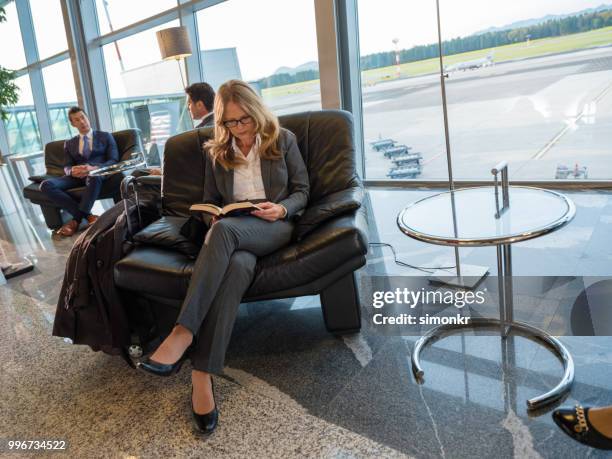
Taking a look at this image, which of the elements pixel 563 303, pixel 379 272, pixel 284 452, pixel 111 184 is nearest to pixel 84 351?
pixel 284 452

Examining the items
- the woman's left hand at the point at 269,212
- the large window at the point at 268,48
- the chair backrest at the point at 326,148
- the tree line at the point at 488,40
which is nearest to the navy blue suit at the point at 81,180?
the large window at the point at 268,48

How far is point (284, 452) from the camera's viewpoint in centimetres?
167

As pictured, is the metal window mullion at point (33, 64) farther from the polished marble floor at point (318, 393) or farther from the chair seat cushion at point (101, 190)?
the polished marble floor at point (318, 393)

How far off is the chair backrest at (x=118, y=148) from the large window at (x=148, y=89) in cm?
105

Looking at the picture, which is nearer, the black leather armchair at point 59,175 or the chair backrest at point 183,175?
the chair backrest at point 183,175

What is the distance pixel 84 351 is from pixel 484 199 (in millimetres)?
2023

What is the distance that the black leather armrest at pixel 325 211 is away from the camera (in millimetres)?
2270

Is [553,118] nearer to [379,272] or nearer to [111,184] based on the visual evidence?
[379,272]

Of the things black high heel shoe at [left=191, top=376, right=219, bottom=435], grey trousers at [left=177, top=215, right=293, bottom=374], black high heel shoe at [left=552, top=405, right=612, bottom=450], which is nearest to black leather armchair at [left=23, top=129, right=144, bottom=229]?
grey trousers at [left=177, top=215, right=293, bottom=374]

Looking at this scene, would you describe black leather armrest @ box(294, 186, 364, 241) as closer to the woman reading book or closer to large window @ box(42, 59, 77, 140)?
the woman reading book

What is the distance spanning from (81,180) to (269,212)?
11.6 feet

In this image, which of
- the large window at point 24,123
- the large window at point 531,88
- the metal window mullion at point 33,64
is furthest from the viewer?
the large window at point 24,123

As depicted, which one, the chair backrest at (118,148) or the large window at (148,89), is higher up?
the large window at (148,89)

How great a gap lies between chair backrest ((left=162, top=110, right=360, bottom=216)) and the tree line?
203 cm
